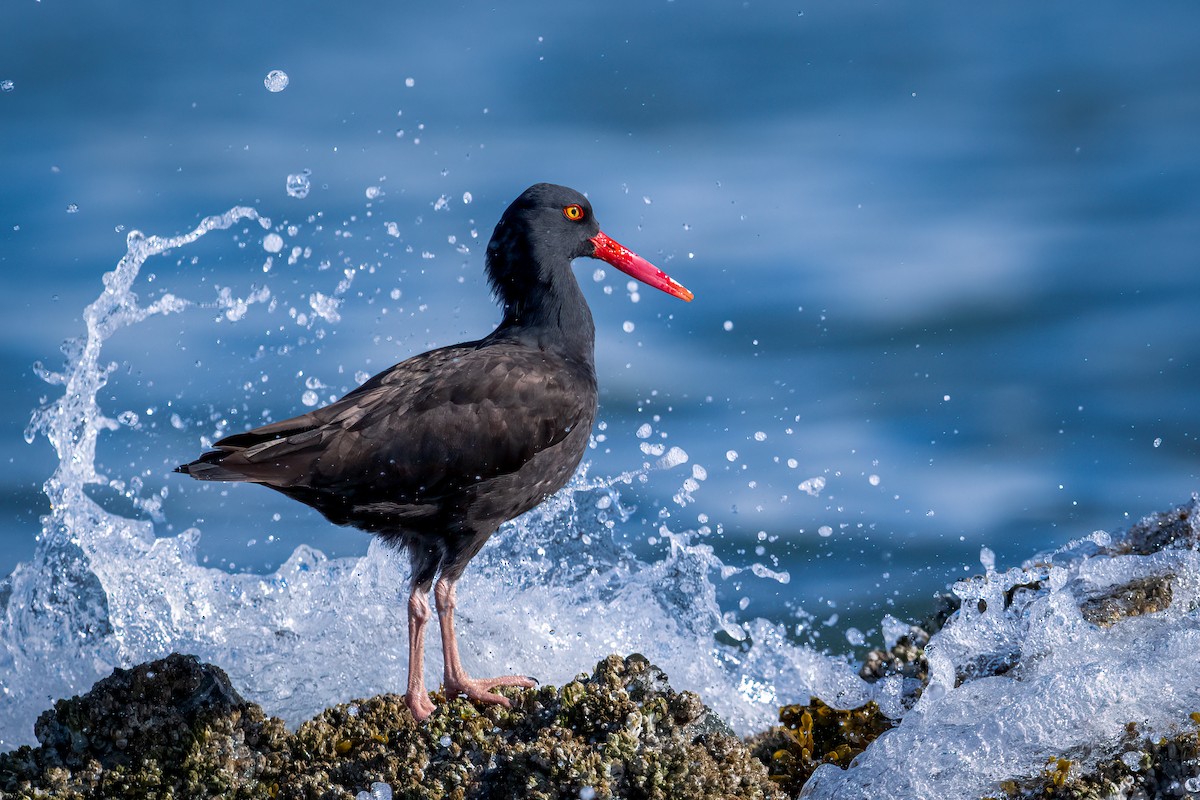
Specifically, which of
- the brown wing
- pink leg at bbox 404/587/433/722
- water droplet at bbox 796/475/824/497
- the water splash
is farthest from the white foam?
water droplet at bbox 796/475/824/497

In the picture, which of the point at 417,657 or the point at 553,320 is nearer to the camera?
the point at 417,657

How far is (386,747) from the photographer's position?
3.56 m

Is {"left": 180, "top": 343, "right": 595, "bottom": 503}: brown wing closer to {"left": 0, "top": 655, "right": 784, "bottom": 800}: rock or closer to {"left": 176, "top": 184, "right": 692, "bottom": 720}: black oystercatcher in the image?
{"left": 176, "top": 184, "right": 692, "bottom": 720}: black oystercatcher

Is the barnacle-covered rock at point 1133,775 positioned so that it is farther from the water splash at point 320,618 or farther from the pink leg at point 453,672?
the pink leg at point 453,672

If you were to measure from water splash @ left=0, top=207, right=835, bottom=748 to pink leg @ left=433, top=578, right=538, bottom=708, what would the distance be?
0.43m

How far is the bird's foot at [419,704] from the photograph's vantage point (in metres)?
3.98

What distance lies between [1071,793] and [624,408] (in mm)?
6497

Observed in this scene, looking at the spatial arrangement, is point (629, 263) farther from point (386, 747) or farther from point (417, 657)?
point (386, 747)

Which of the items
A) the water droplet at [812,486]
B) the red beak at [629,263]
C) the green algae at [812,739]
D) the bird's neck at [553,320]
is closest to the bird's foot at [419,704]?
the green algae at [812,739]

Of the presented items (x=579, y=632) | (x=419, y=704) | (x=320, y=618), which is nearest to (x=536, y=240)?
(x=579, y=632)

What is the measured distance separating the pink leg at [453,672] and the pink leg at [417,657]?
59 mm

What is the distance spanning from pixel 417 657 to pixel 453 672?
0.14m

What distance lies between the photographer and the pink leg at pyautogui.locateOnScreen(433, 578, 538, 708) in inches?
172

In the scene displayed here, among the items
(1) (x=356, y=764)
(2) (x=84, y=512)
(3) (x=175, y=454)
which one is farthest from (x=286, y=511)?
(1) (x=356, y=764)
